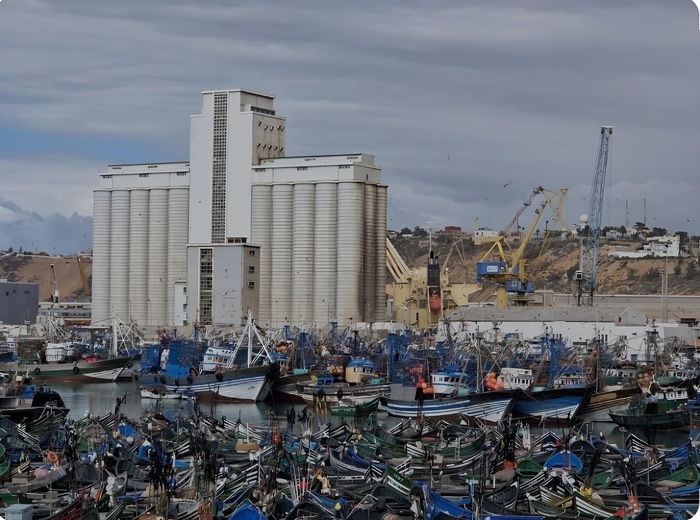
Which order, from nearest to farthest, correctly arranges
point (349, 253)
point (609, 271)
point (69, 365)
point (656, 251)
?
1. point (69, 365)
2. point (349, 253)
3. point (609, 271)
4. point (656, 251)

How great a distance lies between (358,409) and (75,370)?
24.1m

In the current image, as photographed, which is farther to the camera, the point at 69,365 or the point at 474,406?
the point at 69,365

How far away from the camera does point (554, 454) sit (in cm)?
3475

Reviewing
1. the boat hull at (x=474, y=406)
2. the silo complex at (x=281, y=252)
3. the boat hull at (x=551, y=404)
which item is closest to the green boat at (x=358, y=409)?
the boat hull at (x=474, y=406)

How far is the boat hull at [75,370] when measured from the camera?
70.6 metres

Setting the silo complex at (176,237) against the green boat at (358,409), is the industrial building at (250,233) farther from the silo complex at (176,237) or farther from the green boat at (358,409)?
the green boat at (358,409)

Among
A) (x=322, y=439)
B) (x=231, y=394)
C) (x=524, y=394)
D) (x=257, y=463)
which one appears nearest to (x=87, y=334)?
(x=231, y=394)

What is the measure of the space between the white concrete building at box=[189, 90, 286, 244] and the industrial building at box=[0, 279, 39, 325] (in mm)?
25596

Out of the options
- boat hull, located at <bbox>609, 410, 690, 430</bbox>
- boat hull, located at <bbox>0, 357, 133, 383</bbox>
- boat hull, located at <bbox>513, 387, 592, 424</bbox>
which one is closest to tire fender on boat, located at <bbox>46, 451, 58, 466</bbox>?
boat hull, located at <bbox>513, 387, 592, 424</bbox>

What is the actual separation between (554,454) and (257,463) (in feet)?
28.6

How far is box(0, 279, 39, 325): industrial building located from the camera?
117m

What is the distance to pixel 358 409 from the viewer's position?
51.2 m

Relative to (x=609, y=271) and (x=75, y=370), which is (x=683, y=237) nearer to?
(x=609, y=271)

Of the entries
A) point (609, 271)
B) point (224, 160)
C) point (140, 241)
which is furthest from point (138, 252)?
point (609, 271)
